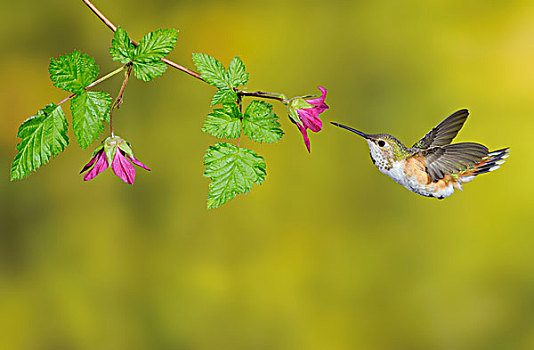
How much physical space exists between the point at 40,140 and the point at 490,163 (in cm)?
41

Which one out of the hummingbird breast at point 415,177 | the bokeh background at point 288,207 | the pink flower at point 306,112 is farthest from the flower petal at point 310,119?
the bokeh background at point 288,207

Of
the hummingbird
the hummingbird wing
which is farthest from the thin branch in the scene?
the hummingbird wing

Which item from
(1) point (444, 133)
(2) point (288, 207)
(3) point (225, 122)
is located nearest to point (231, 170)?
(3) point (225, 122)

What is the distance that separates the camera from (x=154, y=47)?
1.30ft

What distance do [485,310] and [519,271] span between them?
17 cm

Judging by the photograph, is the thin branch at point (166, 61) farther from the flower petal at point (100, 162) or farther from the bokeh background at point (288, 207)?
the bokeh background at point (288, 207)

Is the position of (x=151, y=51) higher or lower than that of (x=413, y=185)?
higher

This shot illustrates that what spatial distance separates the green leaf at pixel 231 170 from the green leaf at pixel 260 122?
0.02m

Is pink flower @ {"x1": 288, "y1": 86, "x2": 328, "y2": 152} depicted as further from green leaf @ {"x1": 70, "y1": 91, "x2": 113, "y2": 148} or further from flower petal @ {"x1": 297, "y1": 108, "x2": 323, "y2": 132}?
green leaf @ {"x1": 70, "y1": 91, "x2": 113, "y2": 148}

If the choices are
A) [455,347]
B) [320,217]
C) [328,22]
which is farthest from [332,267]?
[328,22]

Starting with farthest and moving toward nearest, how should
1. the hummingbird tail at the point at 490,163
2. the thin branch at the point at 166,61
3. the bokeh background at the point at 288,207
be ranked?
the bokeh background at the point at 288,207 → the hummingbird tail at the point at 490,163 → the thin branch at the point at 166,61

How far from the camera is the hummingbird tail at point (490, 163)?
442mm

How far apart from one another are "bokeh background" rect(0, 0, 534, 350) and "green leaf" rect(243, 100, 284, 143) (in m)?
1.20

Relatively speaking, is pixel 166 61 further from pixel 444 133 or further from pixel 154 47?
pixel 444 133
